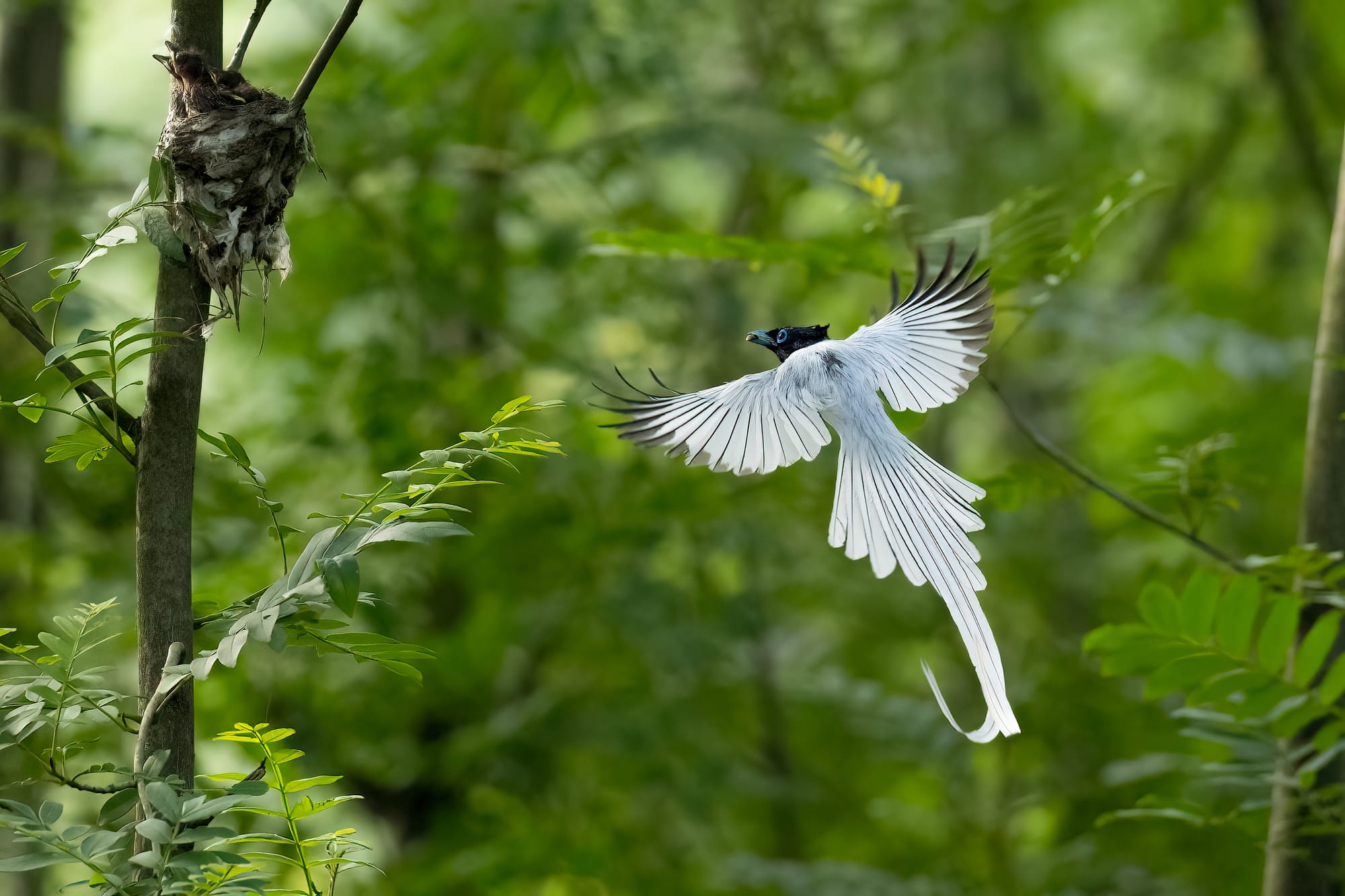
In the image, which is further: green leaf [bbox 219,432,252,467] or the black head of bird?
the black head of bird

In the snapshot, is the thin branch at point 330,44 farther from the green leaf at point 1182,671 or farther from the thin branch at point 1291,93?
the thin branch at point 1291,93

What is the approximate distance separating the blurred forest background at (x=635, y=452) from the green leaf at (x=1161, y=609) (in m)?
0.53

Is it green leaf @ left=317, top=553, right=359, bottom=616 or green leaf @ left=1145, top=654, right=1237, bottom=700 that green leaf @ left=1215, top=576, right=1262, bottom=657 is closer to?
green leaf @ left=1145, top=654, right=1237, bottom=700

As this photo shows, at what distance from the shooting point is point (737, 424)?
3.67 feet

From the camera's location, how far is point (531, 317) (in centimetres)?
391

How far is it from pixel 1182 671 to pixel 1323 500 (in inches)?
14.4

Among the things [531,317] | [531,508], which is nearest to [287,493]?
[531,508]

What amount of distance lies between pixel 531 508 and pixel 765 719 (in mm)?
1574

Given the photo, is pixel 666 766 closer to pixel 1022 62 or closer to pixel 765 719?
pixel 765 719

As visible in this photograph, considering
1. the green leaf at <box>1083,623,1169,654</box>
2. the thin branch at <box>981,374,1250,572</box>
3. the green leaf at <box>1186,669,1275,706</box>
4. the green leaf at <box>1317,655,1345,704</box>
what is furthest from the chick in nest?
the green leaf at <box>1317,655,1345,704</box>

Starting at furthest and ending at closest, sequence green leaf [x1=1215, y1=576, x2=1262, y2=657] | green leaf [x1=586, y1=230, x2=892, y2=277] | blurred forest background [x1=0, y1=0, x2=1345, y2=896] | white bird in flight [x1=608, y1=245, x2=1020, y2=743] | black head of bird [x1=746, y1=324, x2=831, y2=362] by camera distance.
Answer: blurred forest background [x1=0, y1=0, x2=1345, y2=896], green leaf [x1=586, y1=230, x2=892, y2=277], green leaf [x1=1215, y1=576, x2=1262, y2=657], black head of bird [x1=746, y1=324, x2=831, y2=362], white bird in flight [x1=608, y1=245, x2=1020, y2=743]

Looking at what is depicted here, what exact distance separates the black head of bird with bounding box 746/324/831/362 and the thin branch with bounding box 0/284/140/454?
0.62 metres

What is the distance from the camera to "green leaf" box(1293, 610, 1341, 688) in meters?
1.36

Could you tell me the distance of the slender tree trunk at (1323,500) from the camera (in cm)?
146
